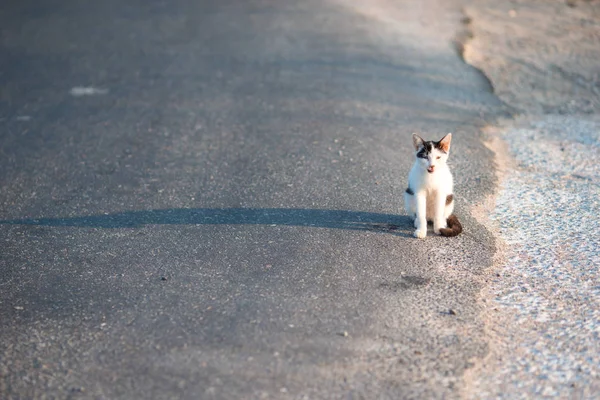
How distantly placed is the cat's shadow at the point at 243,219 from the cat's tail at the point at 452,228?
1.00ft

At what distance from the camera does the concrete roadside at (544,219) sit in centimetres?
424

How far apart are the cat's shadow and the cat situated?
0.77ft

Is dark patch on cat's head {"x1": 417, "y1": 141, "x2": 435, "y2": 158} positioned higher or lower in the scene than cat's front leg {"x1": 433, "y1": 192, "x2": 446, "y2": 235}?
higher

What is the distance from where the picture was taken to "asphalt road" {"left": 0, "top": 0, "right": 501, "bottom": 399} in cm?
431

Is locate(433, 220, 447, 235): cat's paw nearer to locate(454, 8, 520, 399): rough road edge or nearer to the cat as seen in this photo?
the cat

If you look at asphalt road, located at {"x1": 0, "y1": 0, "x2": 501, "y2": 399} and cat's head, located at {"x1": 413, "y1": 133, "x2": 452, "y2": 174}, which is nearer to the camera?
asphalt road, located at {"x1": 0, "y1": 0, "x2": 501, "y2": 399}

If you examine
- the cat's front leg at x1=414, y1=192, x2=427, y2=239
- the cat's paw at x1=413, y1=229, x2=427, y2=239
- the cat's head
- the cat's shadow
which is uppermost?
the cat's head

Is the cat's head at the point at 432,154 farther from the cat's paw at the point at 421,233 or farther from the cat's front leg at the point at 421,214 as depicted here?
the cat's paw at the point at 421,233

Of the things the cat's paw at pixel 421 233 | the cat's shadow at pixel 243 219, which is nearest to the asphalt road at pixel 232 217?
the cat's shadow at pixel 243 219

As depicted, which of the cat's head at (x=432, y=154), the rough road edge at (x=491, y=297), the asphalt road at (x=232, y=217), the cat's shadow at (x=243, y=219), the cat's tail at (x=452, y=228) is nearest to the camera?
the rough road edge at (x=491, y=297)

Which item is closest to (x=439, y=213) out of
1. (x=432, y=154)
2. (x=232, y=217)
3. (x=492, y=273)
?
(x=432, y=154)

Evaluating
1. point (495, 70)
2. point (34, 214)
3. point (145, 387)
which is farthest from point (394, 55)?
point (145, 387)

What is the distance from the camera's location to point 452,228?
5957 millimetres

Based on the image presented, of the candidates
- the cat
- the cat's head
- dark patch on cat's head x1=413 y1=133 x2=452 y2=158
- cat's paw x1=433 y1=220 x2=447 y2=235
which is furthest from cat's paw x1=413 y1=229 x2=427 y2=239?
dark patch on cat's head x1=413 y1=133 x2=452 y2=158
